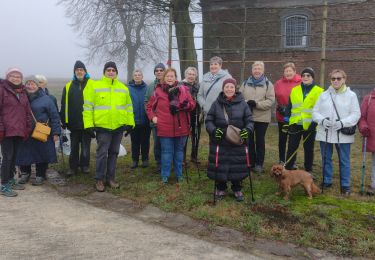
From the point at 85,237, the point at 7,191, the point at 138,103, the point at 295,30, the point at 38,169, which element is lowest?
the point at 85,237

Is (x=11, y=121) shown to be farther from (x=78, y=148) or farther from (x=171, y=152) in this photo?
(x=171, y=152)

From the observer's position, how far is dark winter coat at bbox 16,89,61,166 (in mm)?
6617

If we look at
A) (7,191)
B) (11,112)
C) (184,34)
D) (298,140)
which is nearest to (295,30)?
(184,34)

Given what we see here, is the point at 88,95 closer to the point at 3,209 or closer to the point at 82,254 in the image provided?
the point at 3,209

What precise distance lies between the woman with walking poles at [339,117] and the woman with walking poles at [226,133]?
118cm

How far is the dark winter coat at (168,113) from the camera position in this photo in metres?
6.33

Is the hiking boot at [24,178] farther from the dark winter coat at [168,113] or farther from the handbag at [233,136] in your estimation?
the handbag at [233,136]

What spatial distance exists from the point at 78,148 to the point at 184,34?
9780 millimetres

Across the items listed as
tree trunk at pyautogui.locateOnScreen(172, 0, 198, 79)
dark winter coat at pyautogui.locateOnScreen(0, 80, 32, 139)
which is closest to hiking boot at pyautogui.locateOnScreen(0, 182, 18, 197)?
dark winter coat at pyautogui.locateOnScreen(0, 80, 32, 139)

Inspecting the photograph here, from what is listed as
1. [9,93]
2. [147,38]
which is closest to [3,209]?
[9,93]

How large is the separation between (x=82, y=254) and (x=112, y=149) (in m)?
2.50

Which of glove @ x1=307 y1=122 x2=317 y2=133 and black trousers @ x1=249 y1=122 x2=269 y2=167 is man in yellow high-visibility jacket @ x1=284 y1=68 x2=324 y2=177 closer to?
glove @ x1=307 y1=122 x2=317 y2=133

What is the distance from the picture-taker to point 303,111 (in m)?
6.36

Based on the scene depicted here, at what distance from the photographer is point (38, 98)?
6.68 m
